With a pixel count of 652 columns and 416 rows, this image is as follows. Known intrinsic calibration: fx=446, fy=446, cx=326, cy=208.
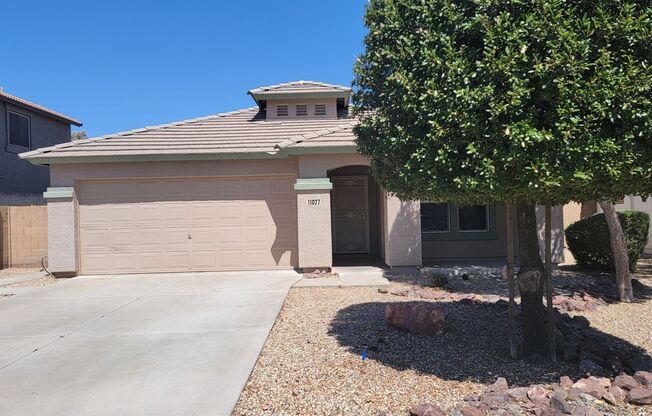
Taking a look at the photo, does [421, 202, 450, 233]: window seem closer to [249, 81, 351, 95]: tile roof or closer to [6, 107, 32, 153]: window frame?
[249, 81, 351, 95]: tile roof

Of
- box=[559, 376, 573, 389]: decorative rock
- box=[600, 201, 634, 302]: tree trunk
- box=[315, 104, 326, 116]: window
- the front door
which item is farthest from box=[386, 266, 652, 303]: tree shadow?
box=[315, 104, 326, 116]: window

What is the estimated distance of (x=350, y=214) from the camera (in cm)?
1405

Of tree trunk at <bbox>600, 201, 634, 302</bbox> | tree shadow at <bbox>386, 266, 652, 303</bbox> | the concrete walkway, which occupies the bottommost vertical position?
tree shadow at <bbox>386, 266, 652, 303</bbox>

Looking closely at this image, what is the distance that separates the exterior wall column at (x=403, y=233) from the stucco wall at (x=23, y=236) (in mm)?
10595

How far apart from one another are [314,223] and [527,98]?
760 centimetres

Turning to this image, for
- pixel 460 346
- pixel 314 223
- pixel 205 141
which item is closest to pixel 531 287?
pixel 460 346

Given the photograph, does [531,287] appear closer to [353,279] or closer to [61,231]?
[353,279]

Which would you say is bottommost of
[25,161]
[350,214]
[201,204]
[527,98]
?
[350,214]

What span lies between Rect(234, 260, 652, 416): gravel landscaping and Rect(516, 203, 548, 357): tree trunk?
260mm

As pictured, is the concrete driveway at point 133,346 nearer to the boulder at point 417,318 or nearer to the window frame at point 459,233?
the boulder at point 417,318

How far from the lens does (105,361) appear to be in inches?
201

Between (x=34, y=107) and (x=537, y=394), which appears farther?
(x=34, y=107)

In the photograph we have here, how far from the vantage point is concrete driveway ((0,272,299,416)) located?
13.4 feet

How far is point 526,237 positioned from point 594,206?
983cm
